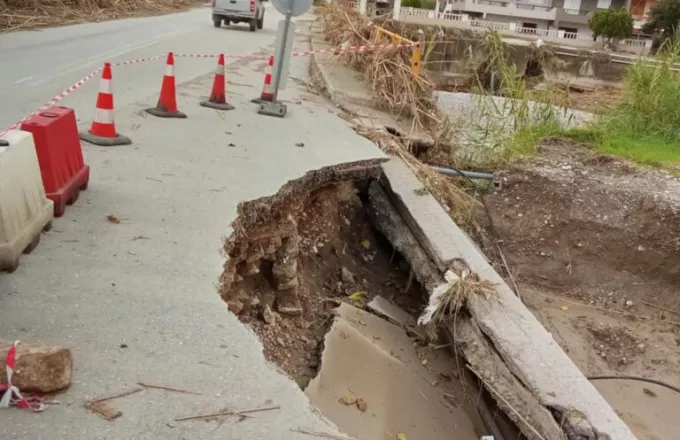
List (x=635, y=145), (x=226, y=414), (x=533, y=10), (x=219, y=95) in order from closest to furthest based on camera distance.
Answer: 1. (x=226, y=414)
2. (x=219, y=95)
3. (x=635, y=145)
4. (x=533, y=10)

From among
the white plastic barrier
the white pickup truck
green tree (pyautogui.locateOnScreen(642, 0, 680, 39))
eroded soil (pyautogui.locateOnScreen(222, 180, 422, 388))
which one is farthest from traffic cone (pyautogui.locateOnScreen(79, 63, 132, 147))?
green tree (pyautogui.locateOnScreen(642, 0, 680, 39))

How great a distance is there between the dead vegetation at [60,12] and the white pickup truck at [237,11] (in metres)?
3.44

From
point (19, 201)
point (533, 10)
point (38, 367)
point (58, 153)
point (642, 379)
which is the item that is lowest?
point (642, 379)

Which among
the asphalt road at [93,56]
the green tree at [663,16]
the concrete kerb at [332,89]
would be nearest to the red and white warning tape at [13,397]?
the asphalt road at [93,56]

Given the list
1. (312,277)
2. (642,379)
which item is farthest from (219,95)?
(642,379)

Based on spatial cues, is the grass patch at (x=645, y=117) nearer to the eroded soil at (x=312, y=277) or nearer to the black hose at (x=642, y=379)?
the black hose at (x=642, y=379)

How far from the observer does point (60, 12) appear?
18969mm

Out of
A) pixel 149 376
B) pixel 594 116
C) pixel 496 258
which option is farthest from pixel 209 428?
pixel 594 116

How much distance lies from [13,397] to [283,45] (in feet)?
22.0

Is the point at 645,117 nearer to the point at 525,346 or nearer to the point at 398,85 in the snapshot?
the point at 398,85

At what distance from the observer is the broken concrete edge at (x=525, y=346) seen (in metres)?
3.54

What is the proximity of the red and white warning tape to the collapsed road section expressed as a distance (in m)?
1.50

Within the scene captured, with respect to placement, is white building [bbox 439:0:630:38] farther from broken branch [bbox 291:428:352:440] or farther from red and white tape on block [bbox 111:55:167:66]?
broken branch [bbox 291:428:352:440]

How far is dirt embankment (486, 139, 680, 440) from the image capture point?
6.66m
